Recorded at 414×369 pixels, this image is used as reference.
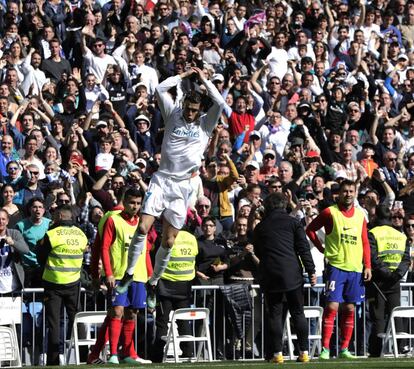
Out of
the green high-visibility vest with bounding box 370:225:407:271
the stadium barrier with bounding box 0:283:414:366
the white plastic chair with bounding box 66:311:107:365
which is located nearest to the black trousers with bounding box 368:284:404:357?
the stadium barrier with bounding box 0:283:414:366

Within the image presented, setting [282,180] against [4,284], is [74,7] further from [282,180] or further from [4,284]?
[4,284]

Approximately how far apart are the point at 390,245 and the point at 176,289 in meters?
3.14

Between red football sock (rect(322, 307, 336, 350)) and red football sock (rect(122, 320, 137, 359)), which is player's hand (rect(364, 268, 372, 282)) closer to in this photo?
red football sock (rect(322, 307, 336, 350))

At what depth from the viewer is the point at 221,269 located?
798 inches

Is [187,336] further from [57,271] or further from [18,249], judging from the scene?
[18,249]

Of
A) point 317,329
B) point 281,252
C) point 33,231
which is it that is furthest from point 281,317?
point 33,231

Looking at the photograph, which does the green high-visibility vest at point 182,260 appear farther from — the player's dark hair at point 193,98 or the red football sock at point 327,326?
the player's dark hair at point 193,98

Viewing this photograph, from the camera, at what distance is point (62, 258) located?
18.8 metres

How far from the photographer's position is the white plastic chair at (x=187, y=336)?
746 inches

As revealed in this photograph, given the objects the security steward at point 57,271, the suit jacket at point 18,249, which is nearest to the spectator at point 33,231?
the suit jacket at point 18,249

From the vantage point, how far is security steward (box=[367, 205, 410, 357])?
20.1m

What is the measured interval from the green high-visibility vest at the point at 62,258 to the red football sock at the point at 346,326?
3593 millimetres

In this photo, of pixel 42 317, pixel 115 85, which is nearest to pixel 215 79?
pixel 115 85

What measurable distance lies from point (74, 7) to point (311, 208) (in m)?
8.20
